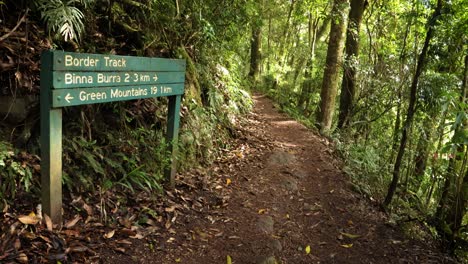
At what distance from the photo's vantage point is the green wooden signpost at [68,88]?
2.83 metres

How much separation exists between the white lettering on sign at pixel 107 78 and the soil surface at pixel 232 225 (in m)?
1.30

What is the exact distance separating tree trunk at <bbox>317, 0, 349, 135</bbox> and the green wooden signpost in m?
7.50

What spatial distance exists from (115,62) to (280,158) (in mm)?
4333

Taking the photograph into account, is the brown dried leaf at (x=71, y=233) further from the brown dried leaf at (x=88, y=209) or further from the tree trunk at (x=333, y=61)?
the tree trunk at (x=333, y=61)

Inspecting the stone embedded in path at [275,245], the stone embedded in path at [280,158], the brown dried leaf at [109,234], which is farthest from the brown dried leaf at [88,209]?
the stone embedded in path at [280,158]

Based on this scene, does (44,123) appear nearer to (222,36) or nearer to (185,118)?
(185,118)

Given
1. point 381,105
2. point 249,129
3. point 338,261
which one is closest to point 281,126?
point 249,129

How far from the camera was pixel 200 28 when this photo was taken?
259 inches

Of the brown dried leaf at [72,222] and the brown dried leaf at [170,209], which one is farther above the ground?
the brown dried leaf at [72,222]

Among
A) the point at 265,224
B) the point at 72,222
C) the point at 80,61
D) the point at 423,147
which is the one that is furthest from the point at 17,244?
the point at 423,147

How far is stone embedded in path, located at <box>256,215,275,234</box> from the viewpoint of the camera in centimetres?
436

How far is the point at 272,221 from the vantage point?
15.2 feet

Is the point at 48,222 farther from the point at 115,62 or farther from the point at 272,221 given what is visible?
the point at 272,221

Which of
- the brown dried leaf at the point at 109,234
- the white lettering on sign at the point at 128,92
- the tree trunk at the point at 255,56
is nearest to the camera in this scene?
the brown dried leaf at the point at 109,234
